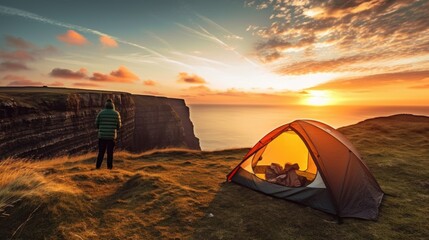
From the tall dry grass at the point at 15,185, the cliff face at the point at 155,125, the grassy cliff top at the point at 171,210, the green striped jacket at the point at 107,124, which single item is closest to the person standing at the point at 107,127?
the green striped jacket at the point at 107,124

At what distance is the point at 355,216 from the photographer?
21.3 feet

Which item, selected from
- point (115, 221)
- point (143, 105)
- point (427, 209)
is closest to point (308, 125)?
point (427, 209)

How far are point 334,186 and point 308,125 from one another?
226 centimetres

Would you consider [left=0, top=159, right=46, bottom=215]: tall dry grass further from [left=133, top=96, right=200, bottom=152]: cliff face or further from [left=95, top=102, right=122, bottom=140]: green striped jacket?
[left=133, top=96, right=200, bottom=152]: cliff face

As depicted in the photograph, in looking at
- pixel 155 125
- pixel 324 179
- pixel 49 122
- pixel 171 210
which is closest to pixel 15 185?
pixel 171 210

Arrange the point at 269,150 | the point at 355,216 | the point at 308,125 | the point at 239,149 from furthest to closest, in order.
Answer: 1. the point at 239,149
2. the point at 269,150
3. the point at 308,125
4. the point at 355,216

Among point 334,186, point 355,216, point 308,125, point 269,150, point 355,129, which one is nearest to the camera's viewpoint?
point 355,216

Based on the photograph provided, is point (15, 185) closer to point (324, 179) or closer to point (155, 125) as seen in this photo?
point (324, 179)

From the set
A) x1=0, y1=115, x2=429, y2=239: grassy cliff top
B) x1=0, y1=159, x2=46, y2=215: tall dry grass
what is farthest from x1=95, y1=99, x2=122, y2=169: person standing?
x1=0, y1=159, x2=46, y2=215: tall dry grass

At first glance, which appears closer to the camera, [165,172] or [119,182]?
[119,182]

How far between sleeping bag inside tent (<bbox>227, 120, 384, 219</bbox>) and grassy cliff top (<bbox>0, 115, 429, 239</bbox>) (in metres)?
0.30

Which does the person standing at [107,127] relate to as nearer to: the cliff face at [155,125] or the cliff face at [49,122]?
the cliff face at [49,122]

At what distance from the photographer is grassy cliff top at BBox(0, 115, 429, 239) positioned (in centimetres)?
538

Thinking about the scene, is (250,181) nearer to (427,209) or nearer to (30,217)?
(427,209)
